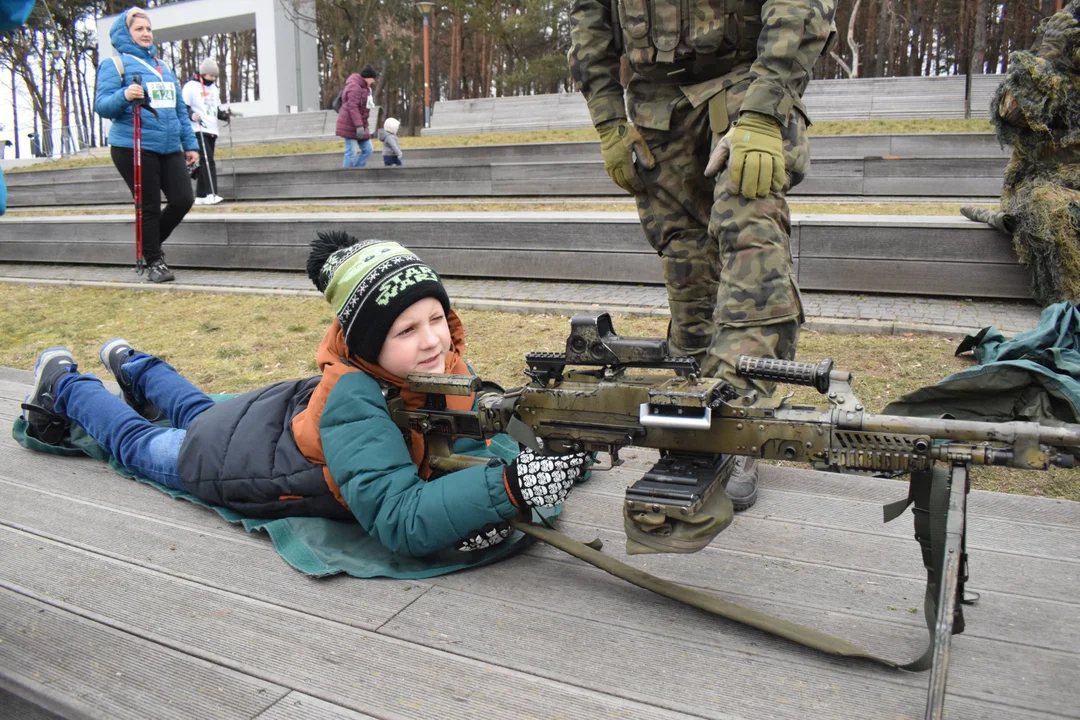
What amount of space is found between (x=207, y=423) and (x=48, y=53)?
145 feet

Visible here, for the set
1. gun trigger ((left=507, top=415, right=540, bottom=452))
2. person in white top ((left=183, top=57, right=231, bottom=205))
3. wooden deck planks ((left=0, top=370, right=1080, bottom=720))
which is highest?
person in white top ((left=183, top=57, right=231, bottom=205))

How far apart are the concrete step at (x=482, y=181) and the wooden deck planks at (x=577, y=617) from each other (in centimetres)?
875

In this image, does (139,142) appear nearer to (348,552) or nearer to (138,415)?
(138,415)

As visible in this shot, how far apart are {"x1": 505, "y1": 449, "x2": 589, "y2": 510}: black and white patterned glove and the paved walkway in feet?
11.8

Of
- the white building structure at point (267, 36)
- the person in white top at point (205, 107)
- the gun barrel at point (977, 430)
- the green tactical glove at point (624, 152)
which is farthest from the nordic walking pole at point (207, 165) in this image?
the white building structure at point (267, 36)

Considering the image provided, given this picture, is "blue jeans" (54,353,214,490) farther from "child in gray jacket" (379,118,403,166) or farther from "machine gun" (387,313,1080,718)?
"child in gray jacket" (379,118,403,166)

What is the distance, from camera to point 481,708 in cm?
170

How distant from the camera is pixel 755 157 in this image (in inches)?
106

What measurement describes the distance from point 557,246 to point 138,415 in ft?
14.4

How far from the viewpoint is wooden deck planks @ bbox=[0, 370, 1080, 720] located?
5.63 feet

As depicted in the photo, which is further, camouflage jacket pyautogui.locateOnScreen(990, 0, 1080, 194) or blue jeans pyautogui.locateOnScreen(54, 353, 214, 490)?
camouflage jacket pyautogui.locateOnScreen(990, 0, 1080, 194)

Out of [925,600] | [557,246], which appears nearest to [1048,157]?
[557,246]

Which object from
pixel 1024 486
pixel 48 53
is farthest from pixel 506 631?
pixel 48 53

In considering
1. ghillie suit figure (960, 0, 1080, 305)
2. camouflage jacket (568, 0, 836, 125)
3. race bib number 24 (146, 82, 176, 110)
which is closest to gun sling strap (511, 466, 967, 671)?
camouflage jacket (568, 0, 836, 125)
